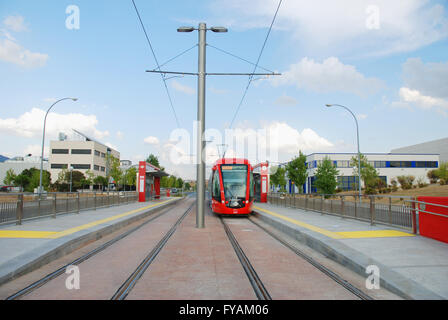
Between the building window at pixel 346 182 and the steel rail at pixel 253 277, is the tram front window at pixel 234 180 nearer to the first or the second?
the steel rail at pixel 253 277

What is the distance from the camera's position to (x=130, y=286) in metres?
5.07

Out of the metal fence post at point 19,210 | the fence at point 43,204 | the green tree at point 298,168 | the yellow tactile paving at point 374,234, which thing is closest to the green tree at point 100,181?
the green tree at point 298,168

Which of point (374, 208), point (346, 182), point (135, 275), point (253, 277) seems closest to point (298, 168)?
point (346, 182)

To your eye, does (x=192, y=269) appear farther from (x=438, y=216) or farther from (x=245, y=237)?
(x=438, y=216)

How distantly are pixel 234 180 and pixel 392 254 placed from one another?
36.4ft

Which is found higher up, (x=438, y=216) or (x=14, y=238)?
(x=438, y=216)

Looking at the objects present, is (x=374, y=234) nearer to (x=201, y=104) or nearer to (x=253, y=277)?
(x=253, y=277)

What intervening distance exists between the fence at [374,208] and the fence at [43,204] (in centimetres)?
1159

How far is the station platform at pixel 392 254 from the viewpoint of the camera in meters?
4.75

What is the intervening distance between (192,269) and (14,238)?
205 inches

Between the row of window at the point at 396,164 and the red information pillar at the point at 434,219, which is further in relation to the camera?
the row of window at the point at 396,164
